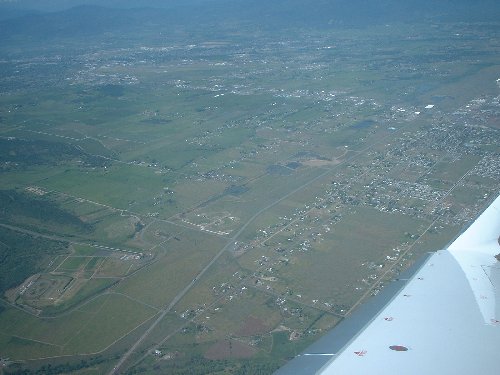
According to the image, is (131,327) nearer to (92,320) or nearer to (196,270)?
(92,320)

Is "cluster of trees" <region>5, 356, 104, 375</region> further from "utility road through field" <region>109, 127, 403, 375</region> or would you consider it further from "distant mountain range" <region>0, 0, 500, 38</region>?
"distant mountain range" <region>0, 0, 500, 38</region>

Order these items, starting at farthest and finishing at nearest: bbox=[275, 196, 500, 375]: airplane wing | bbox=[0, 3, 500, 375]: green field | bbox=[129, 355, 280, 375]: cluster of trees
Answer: bbox=[0, 3, 500, 375]: green field, bbox=[129, 355, 280, 375]: cluster of trees, bbox=[275, 196, 500, 375]: airplane wing

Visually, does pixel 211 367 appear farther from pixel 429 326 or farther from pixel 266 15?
pixel 266 15

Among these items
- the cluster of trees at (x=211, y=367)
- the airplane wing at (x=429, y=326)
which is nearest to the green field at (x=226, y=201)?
the cluster of trees at (x=211, y=367)

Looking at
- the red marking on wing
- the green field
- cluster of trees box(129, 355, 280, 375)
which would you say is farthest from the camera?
the green field

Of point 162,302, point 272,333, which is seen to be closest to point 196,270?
point 162,302

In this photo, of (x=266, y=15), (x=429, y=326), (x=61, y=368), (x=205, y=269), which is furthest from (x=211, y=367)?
(x=266, y=15)

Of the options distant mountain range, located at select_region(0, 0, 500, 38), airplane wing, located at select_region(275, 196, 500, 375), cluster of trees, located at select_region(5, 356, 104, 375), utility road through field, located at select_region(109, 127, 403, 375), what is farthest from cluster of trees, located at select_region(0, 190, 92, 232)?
distant mountain range, located at select_region(0, 0, 500, 38)
